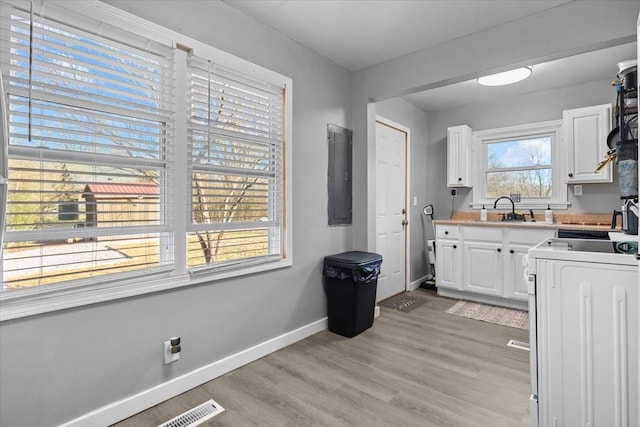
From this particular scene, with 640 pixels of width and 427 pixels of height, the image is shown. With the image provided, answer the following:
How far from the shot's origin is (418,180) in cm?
471

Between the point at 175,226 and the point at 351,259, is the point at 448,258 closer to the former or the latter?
the point at 351,259

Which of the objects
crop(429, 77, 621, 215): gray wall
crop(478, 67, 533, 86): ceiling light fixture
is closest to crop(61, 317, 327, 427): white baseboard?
crop(478, 67, 533, 86): ceiling light fixture

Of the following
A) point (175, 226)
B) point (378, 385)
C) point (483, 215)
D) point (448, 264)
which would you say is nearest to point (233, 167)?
point (175, 226)

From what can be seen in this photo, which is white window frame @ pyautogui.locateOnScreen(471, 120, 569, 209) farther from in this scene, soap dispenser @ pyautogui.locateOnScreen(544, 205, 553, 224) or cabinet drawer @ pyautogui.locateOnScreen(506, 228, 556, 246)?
cabinet drawer @ pyautogui.locateOnScreen(506, 228, 556, 246)

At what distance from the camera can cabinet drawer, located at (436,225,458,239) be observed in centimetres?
409

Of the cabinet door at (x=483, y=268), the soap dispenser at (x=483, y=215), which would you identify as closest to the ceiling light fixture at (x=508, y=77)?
the soap dispenser at (x=483, y=215)

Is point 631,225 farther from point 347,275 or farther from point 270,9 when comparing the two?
point 270,9

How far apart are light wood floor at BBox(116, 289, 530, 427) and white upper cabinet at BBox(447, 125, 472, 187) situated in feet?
6.94

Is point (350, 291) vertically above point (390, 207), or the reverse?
point (390, 207)

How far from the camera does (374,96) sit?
3.32m

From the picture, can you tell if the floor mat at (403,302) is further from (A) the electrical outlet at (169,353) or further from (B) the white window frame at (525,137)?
(A) the electrical outlet at (169,353)

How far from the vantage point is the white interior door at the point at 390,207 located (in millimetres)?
3998

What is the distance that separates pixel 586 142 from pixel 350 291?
9.96ft

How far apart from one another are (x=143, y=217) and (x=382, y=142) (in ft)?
9.51
